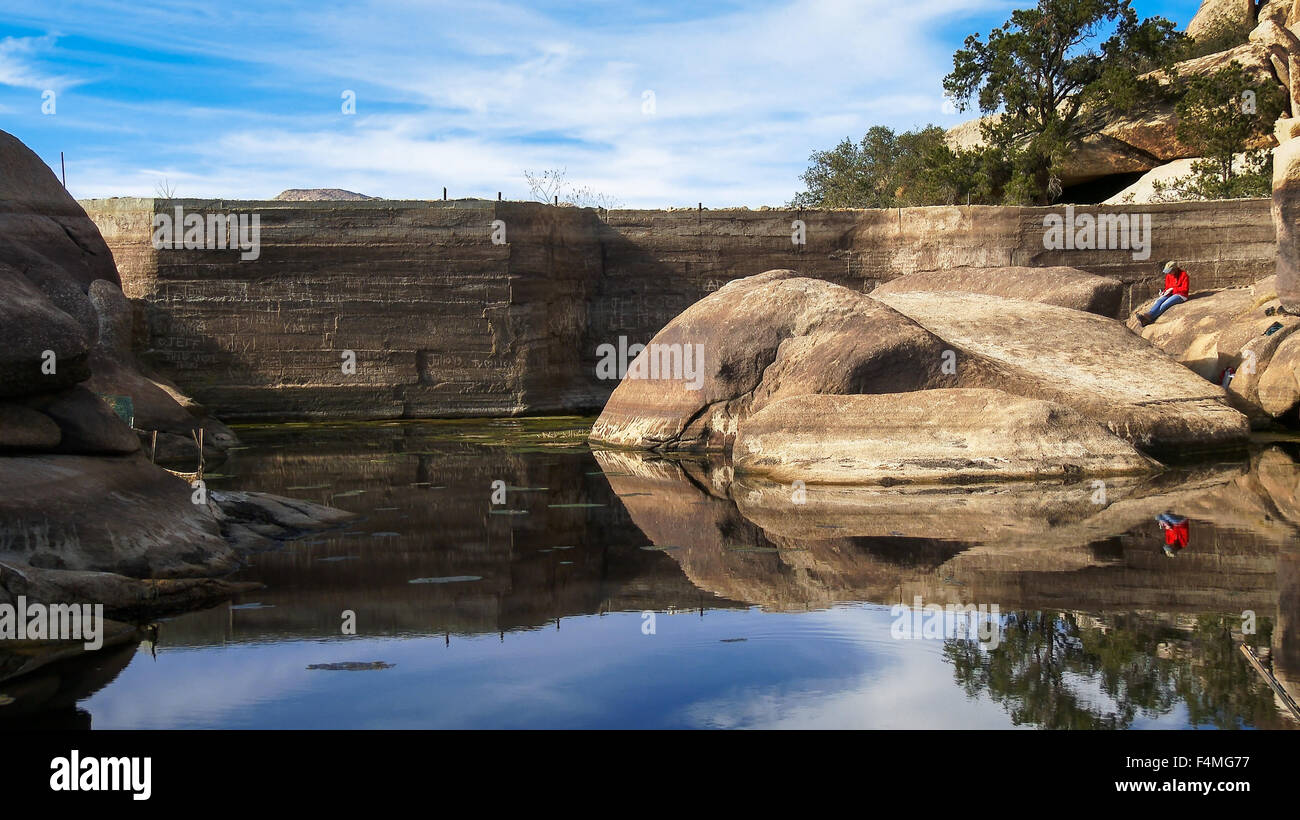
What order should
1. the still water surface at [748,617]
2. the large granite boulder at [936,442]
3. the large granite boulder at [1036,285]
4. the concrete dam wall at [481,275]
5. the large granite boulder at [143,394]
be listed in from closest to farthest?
the still water surface at [748,617]
the large granite boulder at [936,442]
the large granite boulder at [143,394]
the large granite boulder at [1036,285]
the concrete dam wall at [481,275]

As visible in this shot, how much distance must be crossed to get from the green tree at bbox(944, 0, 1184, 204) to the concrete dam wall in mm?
15209

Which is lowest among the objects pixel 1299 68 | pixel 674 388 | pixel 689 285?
pixel 674 388

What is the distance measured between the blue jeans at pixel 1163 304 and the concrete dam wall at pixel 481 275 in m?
1.95

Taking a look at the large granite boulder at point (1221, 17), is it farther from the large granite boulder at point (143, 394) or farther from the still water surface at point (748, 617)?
the still water surface at point (748, 617)

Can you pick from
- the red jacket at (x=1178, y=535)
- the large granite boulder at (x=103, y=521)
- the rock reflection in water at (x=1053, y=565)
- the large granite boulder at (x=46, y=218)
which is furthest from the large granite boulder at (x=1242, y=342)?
the large granite boulder at (x=46, y=218)

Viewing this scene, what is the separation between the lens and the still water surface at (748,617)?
168 inches

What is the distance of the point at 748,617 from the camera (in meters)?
5.67

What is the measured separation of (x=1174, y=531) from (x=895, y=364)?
4.40m

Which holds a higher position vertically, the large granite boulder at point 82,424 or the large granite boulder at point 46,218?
the large granite boulder at point 46,218

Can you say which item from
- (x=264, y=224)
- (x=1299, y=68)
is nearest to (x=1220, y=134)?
(x=1299, y=68)
